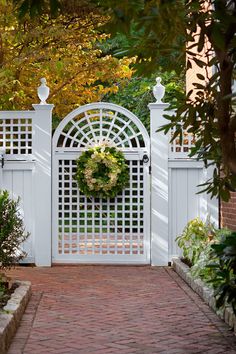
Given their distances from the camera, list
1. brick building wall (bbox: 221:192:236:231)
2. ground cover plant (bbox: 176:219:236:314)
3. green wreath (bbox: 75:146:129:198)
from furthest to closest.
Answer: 1. green wreath (bbox: 75:146:129:198)
2. brick building wall (bbox: 221:192:236:231)
3. ground cover plant (bbox: 176:219:236:314)

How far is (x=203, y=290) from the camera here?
826 cm

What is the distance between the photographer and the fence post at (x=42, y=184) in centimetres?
1174

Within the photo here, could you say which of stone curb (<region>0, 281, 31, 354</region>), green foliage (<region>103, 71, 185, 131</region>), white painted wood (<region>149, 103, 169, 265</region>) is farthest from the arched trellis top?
green foliage (<region>103, 71, 185, 131</region>)

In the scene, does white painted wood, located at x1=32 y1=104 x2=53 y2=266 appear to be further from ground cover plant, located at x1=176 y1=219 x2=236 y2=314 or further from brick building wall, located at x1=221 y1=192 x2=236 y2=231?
brick building wall, located at x1=221 y1=192 x2=236 y2=231

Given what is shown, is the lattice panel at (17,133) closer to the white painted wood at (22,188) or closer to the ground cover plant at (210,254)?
the white painted wood at (22,188)

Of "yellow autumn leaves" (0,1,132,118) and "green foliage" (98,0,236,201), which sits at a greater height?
"yellow autumn leaves" (0,1,132,118)

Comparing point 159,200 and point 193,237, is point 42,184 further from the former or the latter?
point 193,237

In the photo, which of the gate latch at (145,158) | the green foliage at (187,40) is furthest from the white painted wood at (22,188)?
the green foliage at (187,40)

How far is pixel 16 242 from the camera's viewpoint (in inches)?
318

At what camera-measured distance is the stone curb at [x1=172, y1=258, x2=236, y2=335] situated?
6.67 meters

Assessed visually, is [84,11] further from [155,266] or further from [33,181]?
[155,266]

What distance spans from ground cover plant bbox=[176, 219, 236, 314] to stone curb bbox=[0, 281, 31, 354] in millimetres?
1586

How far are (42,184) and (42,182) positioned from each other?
3cm

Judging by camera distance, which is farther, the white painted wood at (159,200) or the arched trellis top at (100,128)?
the arched trellis top at (100,128)
